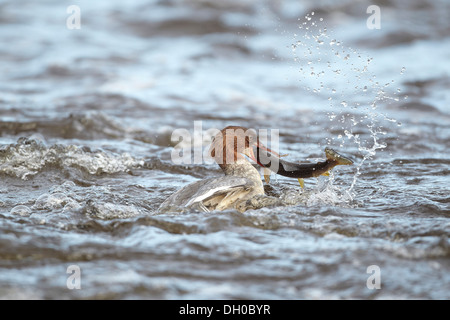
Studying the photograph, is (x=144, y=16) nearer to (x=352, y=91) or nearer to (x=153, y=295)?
(x=352, y=91)

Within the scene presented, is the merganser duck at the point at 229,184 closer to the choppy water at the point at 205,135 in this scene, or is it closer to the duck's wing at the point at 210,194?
the duck's wing at the point at 210,194

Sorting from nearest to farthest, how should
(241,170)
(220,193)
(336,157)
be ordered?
(336,157), (220,193), (241,170)

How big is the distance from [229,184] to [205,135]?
2.93m

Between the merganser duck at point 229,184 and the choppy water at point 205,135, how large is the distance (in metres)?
0.21

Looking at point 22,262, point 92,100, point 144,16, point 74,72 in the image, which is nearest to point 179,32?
point 144,16

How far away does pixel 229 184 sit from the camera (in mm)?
4434

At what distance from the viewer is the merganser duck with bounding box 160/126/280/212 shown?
4.31 metres

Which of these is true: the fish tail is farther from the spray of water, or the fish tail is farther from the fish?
the spray of water

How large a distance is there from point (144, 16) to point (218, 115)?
5818 mm

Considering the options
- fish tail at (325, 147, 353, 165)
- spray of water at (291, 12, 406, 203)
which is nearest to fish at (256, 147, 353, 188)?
fish tail at (325, 147, 353, 165)

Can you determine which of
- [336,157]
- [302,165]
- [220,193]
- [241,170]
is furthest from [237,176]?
[336,157]

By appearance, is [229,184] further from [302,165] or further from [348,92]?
[348,92]

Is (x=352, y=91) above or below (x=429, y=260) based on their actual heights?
above

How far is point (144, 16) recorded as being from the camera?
42.8 ft
